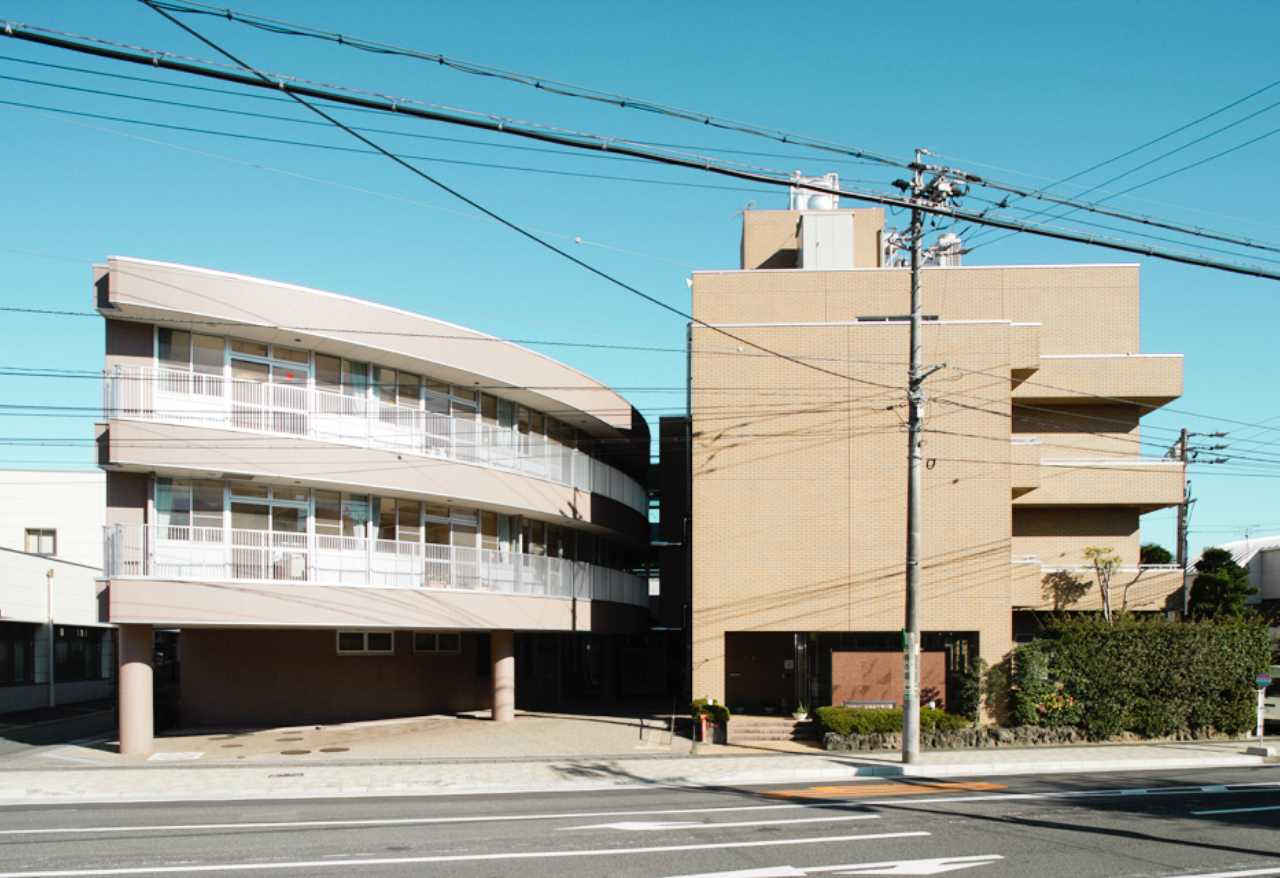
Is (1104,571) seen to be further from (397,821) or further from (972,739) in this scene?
(397,821)

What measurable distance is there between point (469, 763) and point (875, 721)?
8.80 m

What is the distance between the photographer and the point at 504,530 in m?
27.6

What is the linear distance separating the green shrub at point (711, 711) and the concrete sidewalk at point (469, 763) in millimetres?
733

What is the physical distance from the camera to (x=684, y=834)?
11.9 metres

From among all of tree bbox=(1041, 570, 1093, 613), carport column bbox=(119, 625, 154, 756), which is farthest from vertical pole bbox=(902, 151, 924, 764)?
carport column bbox=(119, 625, 154, 756)

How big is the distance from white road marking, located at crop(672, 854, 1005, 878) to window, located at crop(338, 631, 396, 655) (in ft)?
59.0

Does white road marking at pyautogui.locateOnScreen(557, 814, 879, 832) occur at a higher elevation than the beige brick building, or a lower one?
lower

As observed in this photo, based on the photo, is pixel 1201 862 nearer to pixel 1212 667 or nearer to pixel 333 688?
pixel 1212 667

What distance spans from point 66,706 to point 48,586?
4.30 m

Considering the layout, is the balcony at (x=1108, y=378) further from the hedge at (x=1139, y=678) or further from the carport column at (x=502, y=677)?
the carport column at (x=502, y=677)

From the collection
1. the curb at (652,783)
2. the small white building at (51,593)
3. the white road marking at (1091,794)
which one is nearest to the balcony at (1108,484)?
the curb at (652,783)

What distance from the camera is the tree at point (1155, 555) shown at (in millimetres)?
56878

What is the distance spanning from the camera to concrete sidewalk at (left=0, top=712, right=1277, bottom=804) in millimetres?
16391

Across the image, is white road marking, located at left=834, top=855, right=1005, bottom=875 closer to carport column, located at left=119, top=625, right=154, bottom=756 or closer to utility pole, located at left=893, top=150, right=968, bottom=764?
utility pole, located at left=893, top=150, right=968, bottom=764
